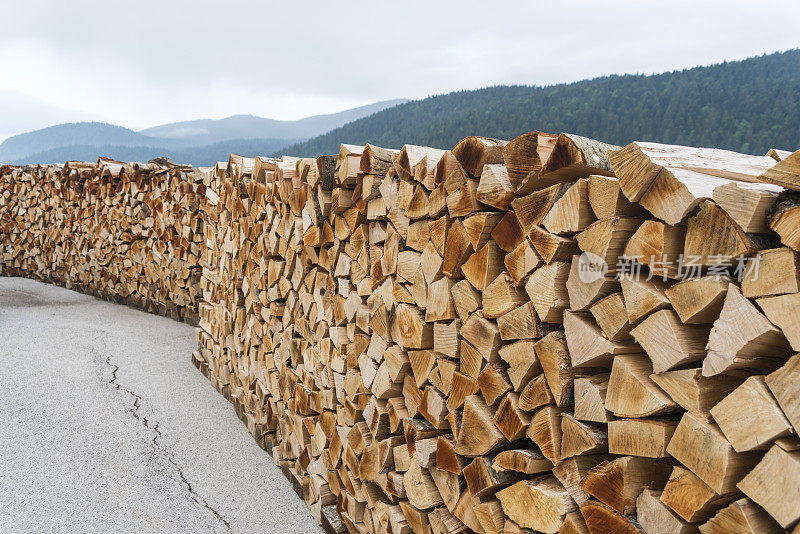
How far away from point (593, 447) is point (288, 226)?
192 centimetres

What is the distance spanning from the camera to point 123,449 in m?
2.88

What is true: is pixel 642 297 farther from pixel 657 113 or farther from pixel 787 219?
pixel 657 113

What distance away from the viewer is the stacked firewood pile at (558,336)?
787mm

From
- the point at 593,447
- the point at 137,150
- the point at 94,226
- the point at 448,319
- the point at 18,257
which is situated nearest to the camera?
the point at 593,447

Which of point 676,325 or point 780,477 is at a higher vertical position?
point 676,325

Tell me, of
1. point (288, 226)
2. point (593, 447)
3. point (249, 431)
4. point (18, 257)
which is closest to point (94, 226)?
point (18, 257)

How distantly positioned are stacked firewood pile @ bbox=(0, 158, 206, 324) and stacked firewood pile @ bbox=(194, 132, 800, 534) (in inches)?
148

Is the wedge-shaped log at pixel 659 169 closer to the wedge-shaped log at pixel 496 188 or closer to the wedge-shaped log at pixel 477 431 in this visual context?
the wedge-shaped log at pixel 496 188

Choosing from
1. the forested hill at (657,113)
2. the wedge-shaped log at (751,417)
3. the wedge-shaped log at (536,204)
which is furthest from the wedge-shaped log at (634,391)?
the forested hill at (657,113)

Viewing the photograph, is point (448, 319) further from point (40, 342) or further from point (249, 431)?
point (40, 342)

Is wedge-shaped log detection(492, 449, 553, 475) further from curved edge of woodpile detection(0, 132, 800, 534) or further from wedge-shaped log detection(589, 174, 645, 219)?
wedge-shaped log detection(589, 174, 645, 219)

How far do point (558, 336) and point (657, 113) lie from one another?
33.2 m

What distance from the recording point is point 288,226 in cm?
258

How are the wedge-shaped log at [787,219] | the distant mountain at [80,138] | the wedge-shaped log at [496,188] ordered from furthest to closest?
1. the distant mountain at [80,138]
2. the wedge-shaped log at [496,188]
3. the wedge-shaped log at [787,219]
